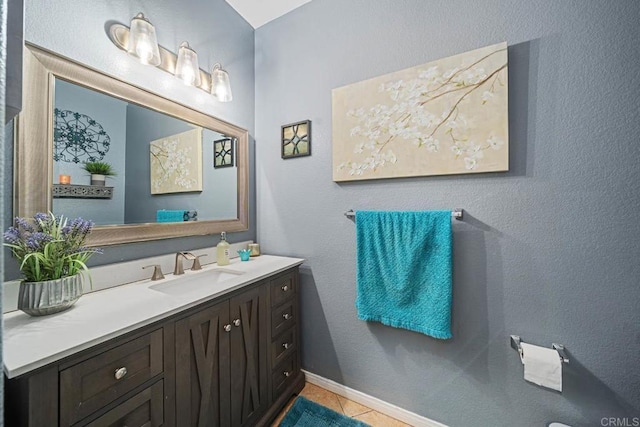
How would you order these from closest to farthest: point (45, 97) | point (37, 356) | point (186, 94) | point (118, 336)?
point (37, 356) → point (118, 336) → point (45, 97) → point (186, 94)

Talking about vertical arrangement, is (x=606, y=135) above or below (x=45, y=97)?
below

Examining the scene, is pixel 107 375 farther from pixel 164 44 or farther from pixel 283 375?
pixel 164 44

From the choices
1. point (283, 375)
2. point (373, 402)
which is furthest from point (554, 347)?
A: point (283, 375)

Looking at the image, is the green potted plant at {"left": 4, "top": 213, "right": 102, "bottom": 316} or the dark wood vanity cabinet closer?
the green potted plant at {"left": 4, "top": 213, "right": 102, "bottom": 316}

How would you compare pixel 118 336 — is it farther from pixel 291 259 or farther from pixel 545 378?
pixel 545 378

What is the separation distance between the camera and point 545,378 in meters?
1.06

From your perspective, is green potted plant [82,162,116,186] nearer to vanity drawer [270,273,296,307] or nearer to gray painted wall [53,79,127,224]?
gray painted wall [53,79,127,224]

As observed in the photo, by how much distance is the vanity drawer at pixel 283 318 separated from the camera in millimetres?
1479

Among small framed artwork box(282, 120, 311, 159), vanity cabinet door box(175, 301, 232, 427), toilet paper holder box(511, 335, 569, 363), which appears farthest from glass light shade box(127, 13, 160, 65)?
toilet paper holder box(511, 335, 569, 363)

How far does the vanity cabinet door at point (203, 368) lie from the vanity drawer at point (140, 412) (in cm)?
7

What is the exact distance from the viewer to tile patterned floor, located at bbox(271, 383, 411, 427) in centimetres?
144

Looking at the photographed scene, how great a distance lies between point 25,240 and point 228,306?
2.41 ft

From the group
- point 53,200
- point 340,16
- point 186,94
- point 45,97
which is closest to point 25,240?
point 53,200

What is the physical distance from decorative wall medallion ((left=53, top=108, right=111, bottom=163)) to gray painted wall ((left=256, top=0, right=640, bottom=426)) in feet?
3.73
